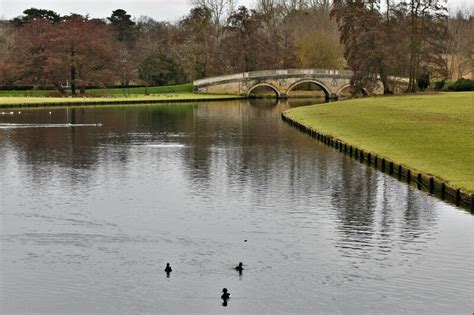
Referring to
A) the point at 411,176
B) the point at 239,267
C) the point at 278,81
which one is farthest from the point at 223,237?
the point at 278,81

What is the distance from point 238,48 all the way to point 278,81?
11760mm

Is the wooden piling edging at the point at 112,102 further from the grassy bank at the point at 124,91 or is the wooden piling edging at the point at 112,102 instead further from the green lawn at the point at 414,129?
the green lawn at the point at 414,129

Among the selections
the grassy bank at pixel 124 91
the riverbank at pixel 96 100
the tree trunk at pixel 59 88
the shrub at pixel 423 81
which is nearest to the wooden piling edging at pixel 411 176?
the riverbank at pixel 96 100

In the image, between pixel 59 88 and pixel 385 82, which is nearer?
pixel 385 82

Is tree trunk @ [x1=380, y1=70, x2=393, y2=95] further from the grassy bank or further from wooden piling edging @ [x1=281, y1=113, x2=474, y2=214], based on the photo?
wooden piling edging @ [x1=281, y1=113, x2=474, y2=214]

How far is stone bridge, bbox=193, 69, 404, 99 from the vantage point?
135500mm

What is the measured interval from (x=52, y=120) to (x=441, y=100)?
4399 centimetres

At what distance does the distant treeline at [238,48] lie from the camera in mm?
107194

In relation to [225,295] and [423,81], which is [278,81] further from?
[225,295]

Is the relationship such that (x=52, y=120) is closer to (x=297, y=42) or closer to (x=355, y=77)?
(x=355, y=77)

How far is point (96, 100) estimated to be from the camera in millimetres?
117250

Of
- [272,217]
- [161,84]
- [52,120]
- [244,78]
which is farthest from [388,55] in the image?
[272,217]

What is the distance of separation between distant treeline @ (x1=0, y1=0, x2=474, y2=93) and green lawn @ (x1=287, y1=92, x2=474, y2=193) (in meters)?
13.4

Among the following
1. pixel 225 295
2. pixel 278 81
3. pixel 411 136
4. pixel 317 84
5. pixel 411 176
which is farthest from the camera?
pixel 278 81
